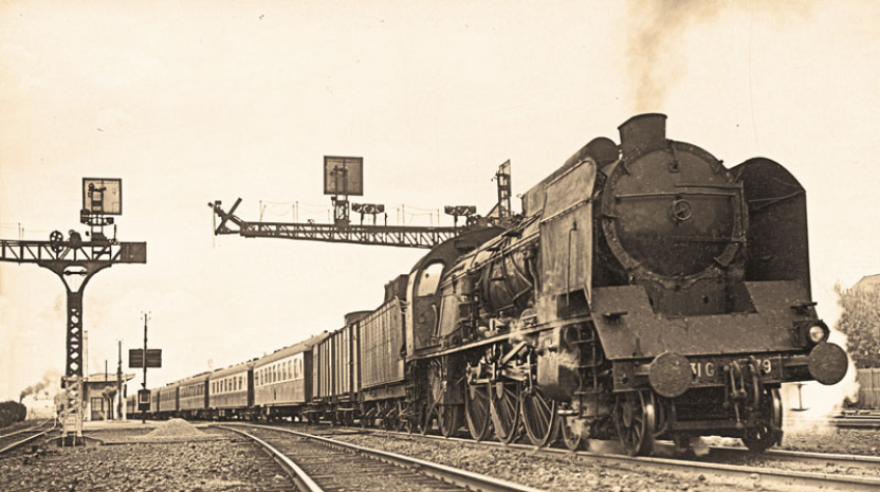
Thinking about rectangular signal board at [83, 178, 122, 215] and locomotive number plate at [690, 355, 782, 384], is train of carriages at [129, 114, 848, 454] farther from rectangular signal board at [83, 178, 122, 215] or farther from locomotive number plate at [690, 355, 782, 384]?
rectangular signal board at [83, 178, 122, 215]

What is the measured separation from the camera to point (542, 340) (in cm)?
970

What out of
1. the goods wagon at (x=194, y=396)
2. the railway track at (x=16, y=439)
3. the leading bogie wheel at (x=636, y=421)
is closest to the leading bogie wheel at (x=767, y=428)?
the leading bogie wheel at (x=636, y=421)

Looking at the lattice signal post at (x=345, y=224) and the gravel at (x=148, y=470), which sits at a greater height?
the lattice signal post at (x=345, y=224)

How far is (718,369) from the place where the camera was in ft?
27.0

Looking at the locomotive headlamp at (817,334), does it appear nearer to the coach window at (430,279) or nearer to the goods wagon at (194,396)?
the coach window at (430,279)

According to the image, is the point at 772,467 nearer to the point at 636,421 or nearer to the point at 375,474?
the point at 636,421

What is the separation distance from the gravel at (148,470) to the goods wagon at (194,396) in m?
28.8

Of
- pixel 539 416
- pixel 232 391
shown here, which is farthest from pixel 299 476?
pixel 232 391

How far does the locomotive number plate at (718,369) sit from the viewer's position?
8.18m

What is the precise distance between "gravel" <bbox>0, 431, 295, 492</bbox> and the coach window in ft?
12.7

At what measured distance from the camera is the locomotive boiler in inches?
328

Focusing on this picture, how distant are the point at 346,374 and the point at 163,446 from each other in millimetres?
6999

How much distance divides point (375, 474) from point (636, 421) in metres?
2.71

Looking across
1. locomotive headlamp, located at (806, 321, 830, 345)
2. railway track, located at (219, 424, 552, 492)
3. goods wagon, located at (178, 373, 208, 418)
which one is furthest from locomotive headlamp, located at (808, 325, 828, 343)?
goods wagon, located at (178, 373, 208, 418)
